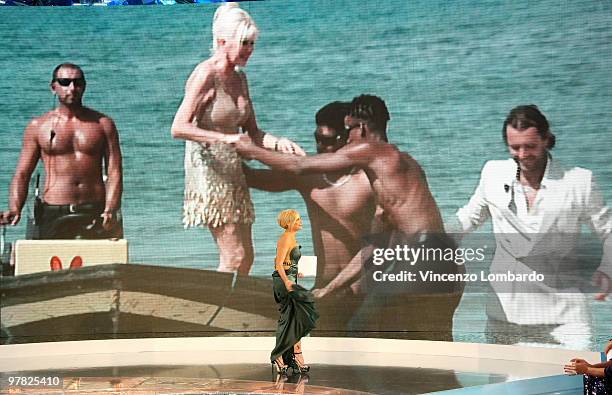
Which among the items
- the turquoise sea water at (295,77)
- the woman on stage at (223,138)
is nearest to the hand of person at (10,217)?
the turquoise sea water at (295,77)

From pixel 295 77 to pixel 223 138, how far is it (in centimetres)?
106

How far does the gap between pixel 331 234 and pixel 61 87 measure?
3.45 metres

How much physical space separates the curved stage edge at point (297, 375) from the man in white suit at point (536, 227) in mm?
706

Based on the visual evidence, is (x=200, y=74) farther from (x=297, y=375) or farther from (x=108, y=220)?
(x=297, y=375)

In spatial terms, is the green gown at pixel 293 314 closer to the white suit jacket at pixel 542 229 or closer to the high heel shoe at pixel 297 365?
the high heel shoe at pixel 297 365

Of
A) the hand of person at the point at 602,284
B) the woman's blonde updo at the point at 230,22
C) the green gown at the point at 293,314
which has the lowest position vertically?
the green gown at the point at 293,314

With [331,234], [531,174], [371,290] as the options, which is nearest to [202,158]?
[331,234]

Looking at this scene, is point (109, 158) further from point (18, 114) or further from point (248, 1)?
point (248, 1)

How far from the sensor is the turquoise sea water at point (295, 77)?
10.3 m

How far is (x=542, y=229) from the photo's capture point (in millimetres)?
10180

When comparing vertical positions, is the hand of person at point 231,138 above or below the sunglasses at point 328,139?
Answer: above

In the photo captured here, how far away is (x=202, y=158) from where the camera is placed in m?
10.8

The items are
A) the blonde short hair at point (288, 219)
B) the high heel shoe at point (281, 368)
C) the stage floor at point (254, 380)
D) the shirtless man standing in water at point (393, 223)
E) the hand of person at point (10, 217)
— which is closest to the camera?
the stage floor at point (254, 380)

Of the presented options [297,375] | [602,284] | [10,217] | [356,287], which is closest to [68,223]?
[10,217]
